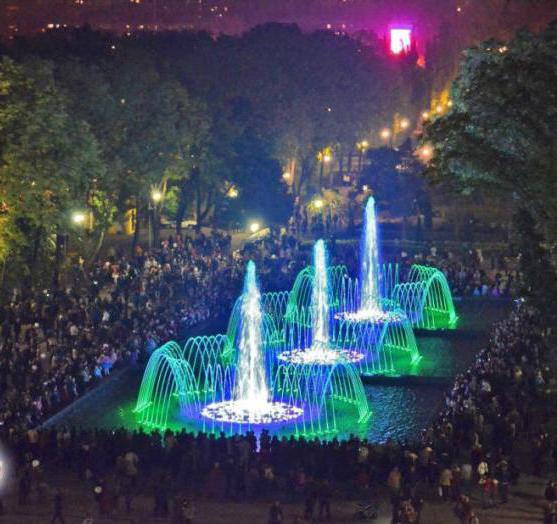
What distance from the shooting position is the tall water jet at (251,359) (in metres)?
30.1

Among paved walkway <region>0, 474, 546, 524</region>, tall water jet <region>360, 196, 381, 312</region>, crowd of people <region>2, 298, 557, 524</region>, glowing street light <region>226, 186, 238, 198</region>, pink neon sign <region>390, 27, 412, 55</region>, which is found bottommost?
paved walkway <region>0, 474, 546, 524</region>

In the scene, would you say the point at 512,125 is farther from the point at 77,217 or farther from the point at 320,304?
the point at 77,217

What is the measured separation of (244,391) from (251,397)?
63cm

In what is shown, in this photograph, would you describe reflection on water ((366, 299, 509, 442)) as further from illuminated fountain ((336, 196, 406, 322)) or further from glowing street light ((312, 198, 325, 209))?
glowing street light ((312, 198, 325, 209))

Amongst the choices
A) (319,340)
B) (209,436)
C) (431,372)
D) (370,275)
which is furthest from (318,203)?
(209,436)

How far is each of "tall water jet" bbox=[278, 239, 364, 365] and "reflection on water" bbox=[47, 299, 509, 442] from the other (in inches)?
102

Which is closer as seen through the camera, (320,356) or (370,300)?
(320,356)

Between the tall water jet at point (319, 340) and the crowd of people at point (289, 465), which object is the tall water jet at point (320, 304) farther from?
the crowd of people at point (289, 465)

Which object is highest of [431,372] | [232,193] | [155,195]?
[232,193]

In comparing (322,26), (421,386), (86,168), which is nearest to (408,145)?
(86,168)

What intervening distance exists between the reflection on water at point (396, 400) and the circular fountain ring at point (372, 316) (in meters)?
2.82

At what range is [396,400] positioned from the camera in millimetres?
30500

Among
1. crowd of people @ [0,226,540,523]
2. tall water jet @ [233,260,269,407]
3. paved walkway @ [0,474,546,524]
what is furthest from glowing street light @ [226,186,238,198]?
paved walkway @ [0,474,546,524]

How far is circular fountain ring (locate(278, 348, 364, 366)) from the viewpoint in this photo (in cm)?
3438
